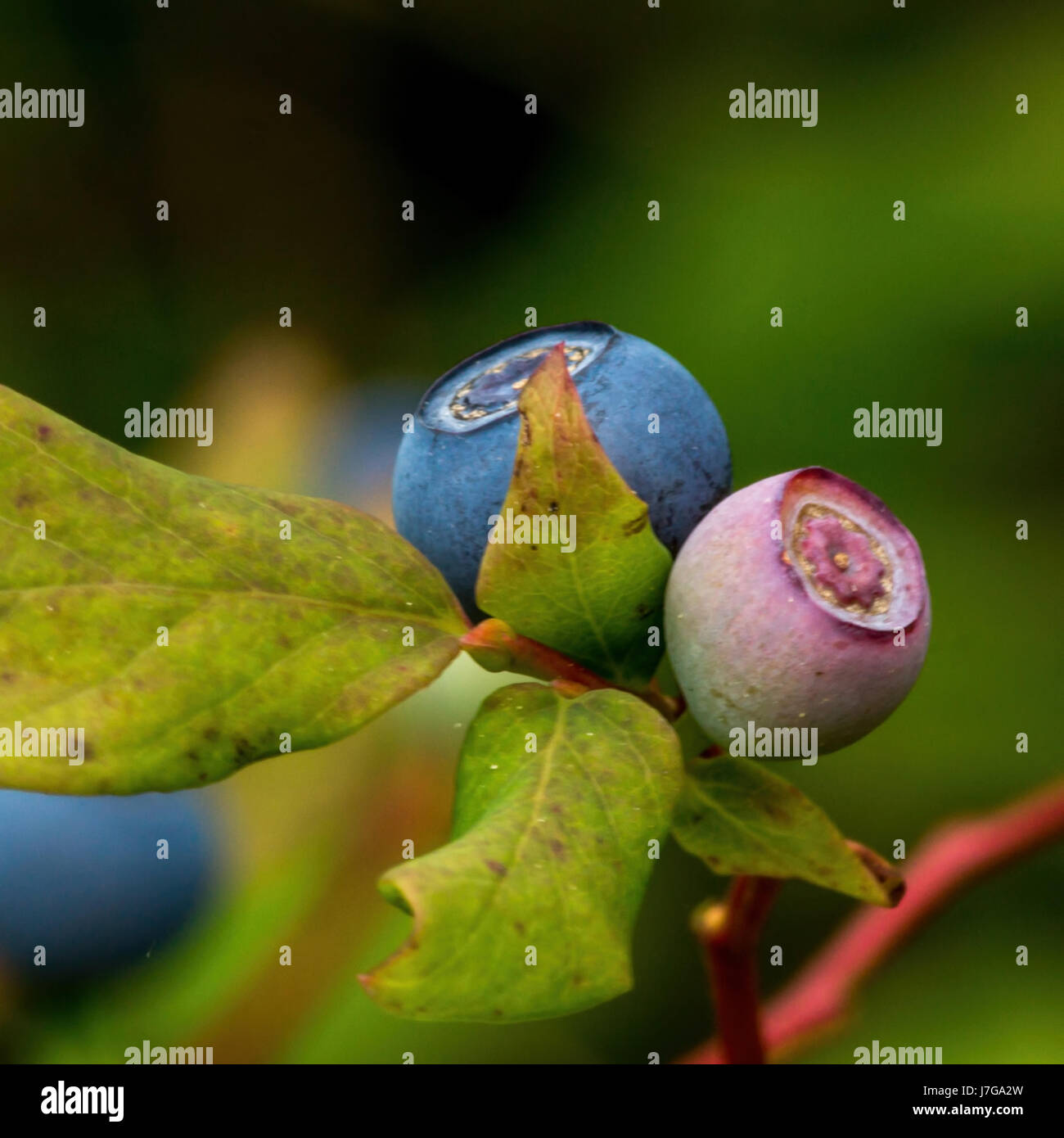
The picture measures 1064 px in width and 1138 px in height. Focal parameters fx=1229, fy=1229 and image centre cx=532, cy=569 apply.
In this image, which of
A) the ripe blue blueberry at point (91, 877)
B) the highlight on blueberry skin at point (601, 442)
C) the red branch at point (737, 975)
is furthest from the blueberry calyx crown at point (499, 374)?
the ripe blue blueberry at point (91, 877)

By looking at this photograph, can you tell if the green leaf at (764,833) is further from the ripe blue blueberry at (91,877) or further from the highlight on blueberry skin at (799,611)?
the ripe blue blueberry at (91,877)

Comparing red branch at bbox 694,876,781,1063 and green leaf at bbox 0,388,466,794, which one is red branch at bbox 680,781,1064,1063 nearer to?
red branch at bbox 694,876,781,1063

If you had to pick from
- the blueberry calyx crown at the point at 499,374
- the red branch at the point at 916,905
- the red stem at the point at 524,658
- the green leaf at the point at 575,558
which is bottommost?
the red branch at the point at 916,905

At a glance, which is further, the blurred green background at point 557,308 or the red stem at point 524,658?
the blurred green background at point 557,308

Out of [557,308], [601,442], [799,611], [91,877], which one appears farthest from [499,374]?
[557,308]

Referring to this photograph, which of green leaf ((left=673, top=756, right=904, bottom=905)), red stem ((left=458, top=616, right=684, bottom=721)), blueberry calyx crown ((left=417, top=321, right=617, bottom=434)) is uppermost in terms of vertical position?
blueberry calyx crown ((left=417, top=321, right=617, bottom=434))

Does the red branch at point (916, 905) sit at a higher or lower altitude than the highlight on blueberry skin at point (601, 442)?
lower

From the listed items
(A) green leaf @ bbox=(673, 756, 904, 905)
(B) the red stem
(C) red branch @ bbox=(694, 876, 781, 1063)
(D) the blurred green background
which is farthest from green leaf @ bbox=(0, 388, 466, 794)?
(D) the blurred green background
